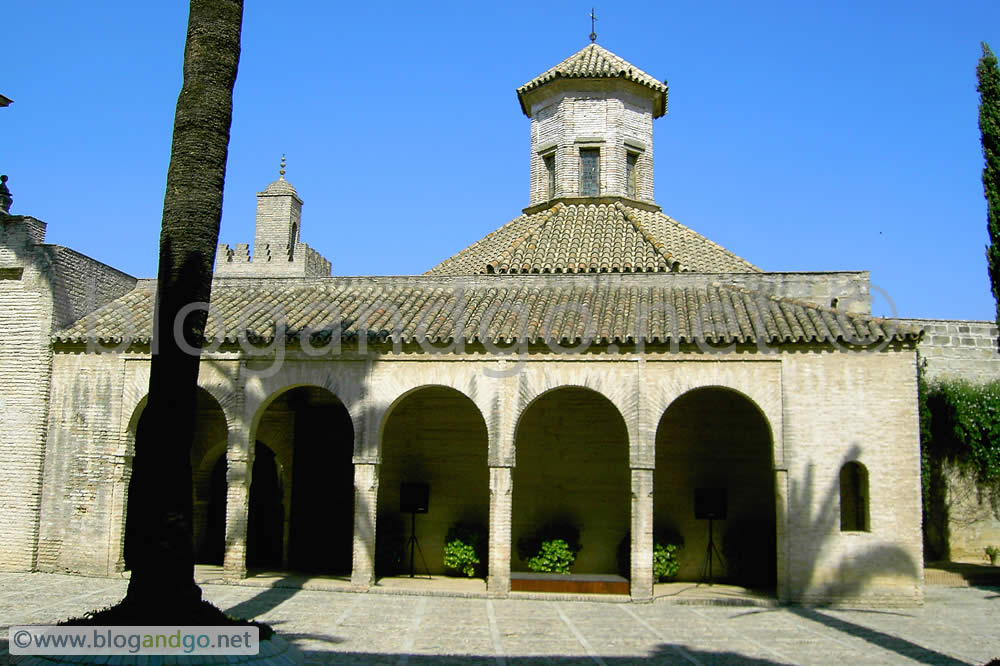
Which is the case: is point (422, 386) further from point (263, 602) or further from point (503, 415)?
point (263, 602)

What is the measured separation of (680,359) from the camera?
15.1 m

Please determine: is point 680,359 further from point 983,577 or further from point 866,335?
point 983,577

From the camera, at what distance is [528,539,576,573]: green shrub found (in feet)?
54.2

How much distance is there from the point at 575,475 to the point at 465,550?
2.66 meters

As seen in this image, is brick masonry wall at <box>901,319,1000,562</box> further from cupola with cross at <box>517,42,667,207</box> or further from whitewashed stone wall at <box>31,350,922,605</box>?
cupola with cross at <box>517,42,667,207</box>

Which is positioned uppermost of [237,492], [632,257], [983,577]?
[632,257]

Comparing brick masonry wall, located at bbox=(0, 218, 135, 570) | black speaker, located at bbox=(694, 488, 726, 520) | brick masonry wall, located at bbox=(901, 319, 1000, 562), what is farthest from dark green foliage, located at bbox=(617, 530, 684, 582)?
brick masonry wall, located at bbox=(0, 218, 135, 570)

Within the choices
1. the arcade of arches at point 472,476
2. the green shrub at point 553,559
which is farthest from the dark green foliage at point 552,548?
the arcade of arches at point 472,476

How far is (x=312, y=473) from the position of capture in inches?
732

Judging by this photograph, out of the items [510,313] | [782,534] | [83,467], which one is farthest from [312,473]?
[782,534]

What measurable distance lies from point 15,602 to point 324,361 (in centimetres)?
597

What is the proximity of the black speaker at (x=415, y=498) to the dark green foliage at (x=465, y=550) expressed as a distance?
0.79 m

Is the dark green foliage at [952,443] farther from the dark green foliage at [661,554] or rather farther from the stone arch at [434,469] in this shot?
the stone arch at [434,469]

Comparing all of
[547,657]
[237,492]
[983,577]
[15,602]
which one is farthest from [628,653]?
[983,577]
